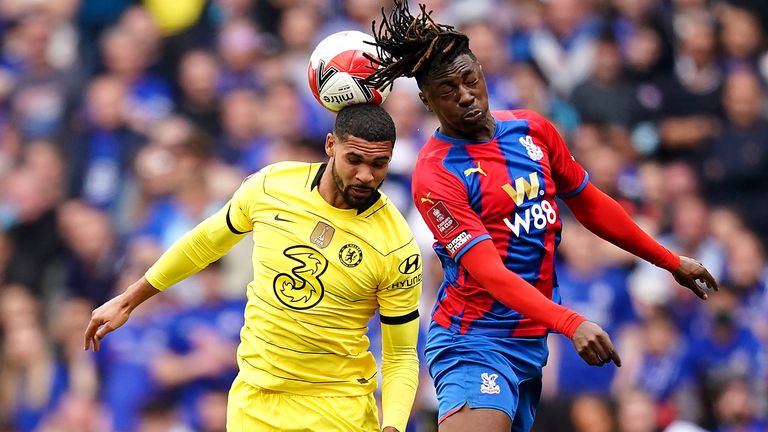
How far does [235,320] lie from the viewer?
1026cm

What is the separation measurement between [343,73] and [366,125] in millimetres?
349

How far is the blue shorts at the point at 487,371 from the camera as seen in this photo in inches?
233

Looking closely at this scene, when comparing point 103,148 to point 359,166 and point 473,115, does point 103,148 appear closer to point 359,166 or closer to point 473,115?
point 359,166

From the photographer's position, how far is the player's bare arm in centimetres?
622

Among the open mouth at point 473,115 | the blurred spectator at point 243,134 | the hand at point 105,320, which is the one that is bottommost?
the blurred spectator at point 243,134

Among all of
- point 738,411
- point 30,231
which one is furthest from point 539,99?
point 30,231

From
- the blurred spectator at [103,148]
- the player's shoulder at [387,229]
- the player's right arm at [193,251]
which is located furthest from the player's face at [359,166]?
the blurred spectator at [103,148]

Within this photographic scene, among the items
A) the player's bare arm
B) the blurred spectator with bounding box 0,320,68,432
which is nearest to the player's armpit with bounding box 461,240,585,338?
the player's bare arm

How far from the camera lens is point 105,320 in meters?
6.23

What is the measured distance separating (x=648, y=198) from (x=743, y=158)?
2.91 feet

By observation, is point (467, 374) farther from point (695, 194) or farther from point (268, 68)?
point (268, 68)

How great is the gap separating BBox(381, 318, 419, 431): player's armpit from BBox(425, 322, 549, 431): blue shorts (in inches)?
4.5

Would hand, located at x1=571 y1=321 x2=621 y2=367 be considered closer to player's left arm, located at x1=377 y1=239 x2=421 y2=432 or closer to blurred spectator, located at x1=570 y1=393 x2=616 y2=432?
player's left arm, located at x1=377 y1=239 x2=421 y2=432

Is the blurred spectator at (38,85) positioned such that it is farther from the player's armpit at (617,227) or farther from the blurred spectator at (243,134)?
the player's armpit at (617,227)
